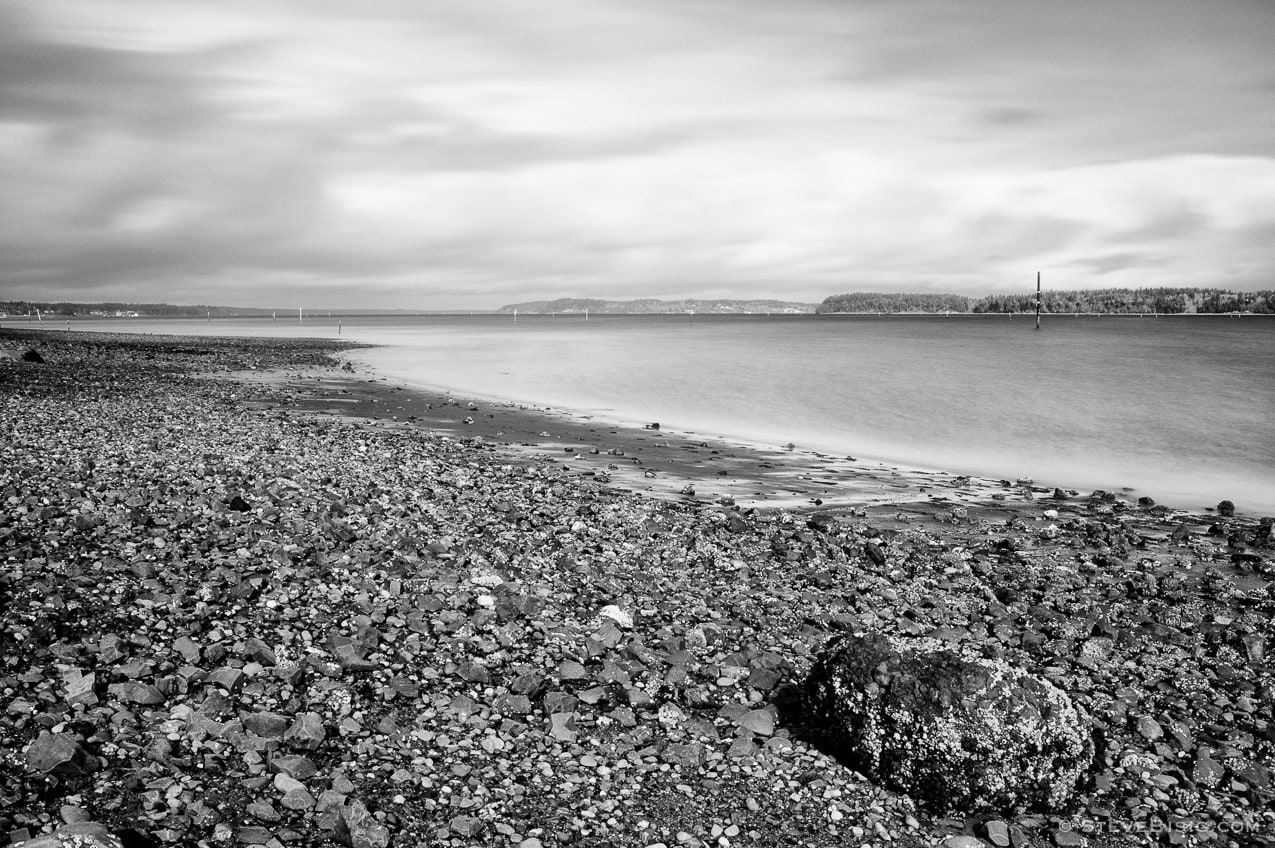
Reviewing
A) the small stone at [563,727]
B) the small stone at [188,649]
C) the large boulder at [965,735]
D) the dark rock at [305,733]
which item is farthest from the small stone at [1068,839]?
the small stone at [188,649]

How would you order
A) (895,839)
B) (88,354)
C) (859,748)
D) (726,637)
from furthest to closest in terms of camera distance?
(88,354) → (726,637) → (859,748) → (895,839)

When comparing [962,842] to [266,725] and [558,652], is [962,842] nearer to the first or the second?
[558,652]

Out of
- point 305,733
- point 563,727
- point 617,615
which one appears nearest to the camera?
point 305,733

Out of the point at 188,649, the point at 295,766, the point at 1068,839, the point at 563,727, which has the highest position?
the point at 188,649

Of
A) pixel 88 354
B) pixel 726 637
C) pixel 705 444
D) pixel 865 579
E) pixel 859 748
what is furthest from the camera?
pixel 88 354

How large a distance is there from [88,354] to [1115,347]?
9813cm

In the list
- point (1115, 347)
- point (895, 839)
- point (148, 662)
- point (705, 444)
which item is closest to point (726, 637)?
point (895, 839)

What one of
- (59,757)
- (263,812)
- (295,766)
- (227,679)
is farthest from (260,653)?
(263,812)

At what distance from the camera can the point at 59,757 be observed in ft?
15.5

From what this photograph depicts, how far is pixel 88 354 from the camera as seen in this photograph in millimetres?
45906

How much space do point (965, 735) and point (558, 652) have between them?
3402 millimetres

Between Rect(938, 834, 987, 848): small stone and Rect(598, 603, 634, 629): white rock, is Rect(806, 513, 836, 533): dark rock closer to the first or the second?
Rect(598, 603, 634, 629): white rock

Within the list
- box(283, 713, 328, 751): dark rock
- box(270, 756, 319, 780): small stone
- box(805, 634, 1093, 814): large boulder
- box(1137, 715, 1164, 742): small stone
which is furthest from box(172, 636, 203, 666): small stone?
box(1137, 715, 1164, 742): small stone

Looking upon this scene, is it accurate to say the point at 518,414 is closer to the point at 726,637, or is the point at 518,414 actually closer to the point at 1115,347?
the point at 726,637
